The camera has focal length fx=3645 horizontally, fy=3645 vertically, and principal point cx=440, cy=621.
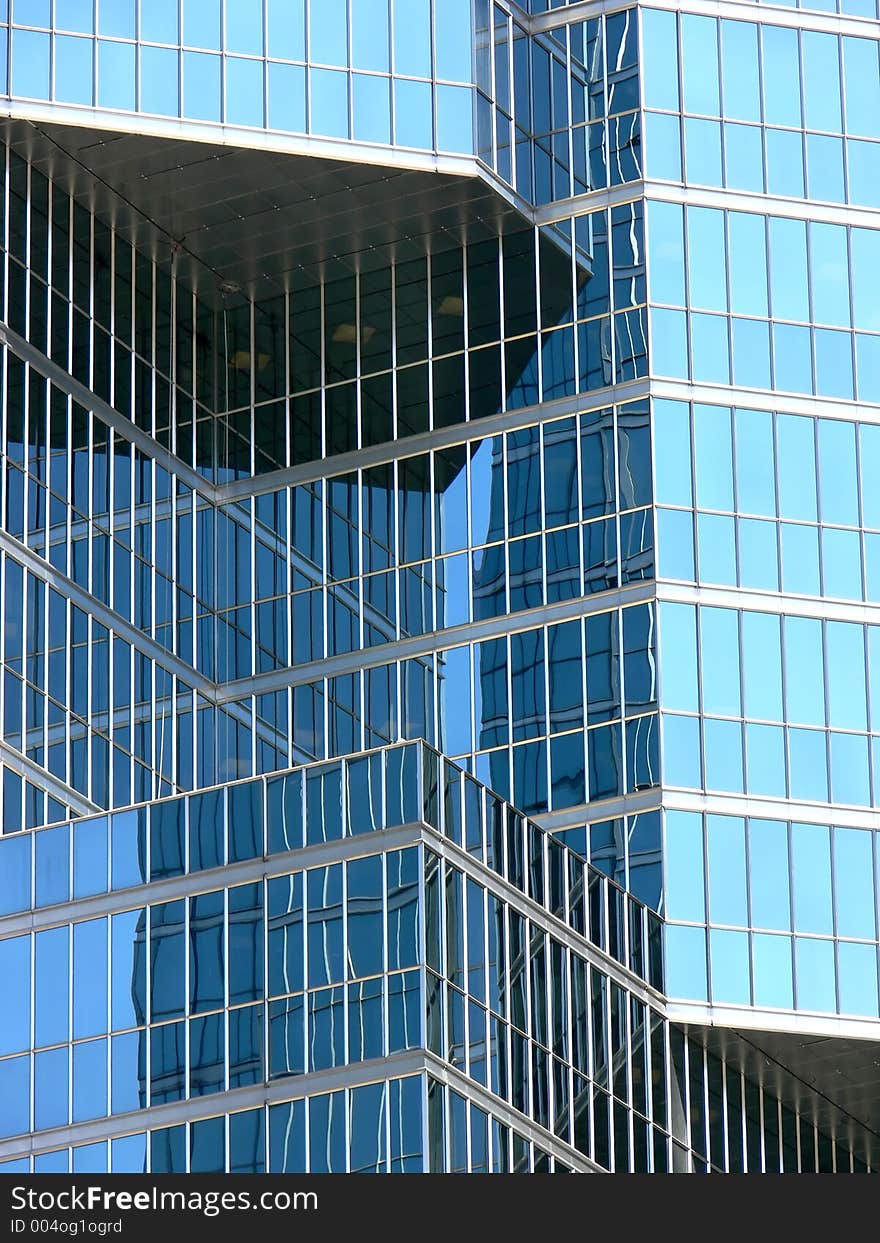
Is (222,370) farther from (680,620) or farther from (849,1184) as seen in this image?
(849,1184)

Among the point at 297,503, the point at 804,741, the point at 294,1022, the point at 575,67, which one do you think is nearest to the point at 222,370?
the point at 297,503

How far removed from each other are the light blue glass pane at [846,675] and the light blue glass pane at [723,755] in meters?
2.51

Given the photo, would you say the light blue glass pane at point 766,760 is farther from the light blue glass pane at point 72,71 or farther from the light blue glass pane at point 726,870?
the light blue glass pane at point 72,71

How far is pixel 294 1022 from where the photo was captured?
72125 mm

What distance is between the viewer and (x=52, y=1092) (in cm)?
7456

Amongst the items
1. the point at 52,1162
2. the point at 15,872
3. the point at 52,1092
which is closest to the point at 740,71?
the point at 15,872

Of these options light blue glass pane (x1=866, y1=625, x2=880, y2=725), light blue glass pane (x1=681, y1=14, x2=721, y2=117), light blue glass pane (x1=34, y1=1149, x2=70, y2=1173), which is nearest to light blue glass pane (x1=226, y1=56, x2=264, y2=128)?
light blue glass pane (x1=681, y1=14, x2=721, y2=117)

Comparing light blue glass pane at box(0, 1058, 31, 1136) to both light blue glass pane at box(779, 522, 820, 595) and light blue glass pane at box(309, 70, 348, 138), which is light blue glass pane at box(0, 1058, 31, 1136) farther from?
light blue glass pane at box(309, 70, 348, 138)

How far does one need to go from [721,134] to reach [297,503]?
14337 millimetres

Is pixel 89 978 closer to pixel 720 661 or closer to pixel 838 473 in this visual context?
pixel 720 661

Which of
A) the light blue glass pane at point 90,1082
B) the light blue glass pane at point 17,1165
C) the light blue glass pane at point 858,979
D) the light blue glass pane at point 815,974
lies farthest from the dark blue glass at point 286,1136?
the light blue glass pane at point 858,979

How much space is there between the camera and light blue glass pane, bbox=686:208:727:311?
8956 cm

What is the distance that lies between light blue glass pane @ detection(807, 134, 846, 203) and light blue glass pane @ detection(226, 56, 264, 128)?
14.0 meters

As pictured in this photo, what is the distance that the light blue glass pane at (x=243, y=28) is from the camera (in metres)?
88.5
